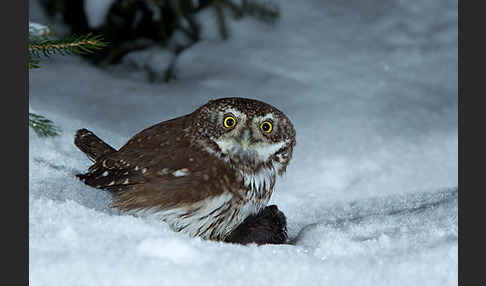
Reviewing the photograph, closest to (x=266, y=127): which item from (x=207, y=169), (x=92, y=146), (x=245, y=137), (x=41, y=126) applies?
(x=245, y=137)

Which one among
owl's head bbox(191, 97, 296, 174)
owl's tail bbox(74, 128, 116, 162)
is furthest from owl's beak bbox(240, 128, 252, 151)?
owl's tail bbox(74, 128, 116, 162)

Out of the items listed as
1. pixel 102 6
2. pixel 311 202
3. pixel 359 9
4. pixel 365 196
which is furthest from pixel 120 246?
pixel 359 9

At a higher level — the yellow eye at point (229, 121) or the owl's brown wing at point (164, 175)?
the yellow eye at point (229, 121)

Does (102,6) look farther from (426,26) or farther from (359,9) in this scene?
(426,26)

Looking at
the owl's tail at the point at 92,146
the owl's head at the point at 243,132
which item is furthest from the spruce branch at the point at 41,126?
the owl's head at the point at 243,132

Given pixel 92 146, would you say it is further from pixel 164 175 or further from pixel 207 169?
pixel 207 169

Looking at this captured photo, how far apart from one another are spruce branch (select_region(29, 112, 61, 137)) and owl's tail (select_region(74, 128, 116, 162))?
23cm

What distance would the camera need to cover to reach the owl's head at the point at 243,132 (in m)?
2.68

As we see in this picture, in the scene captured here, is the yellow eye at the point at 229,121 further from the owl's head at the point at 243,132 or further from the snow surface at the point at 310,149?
the snow surface at the point at 310,149

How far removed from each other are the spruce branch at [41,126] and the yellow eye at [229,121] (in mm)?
1248

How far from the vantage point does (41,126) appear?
11.4 feet

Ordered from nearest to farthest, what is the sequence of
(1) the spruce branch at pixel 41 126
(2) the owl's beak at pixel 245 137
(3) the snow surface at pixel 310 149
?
1. (3) the snow surface at pixel 310 149
2. (2) the owl's beak at pixel 245 137
3. (1) the spruce branch at pixel 41 126

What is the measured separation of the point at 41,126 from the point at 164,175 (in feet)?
3.75

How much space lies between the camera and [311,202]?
12.1ft
